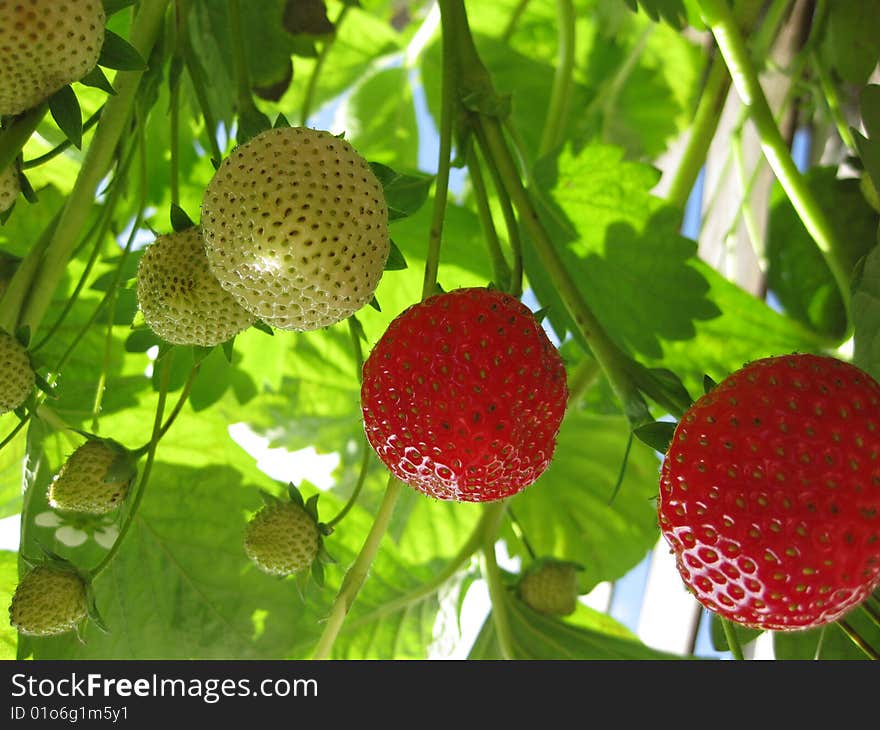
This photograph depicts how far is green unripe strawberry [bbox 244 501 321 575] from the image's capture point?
1.69ft

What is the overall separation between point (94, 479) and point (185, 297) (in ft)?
0.40

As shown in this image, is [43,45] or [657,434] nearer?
[43,45]

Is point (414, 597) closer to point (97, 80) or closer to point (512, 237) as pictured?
point (512, 237)

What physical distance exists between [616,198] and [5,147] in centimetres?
42

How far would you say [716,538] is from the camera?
0.40 meters

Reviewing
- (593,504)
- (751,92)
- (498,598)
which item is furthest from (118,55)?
(593,504)

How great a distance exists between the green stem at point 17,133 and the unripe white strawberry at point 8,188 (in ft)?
0.11

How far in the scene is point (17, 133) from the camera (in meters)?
0.38

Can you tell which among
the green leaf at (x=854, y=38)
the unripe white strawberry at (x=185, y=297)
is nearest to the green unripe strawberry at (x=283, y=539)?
the unripe white strawberry at (x=185, y=297)

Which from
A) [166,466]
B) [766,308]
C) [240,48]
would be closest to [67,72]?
[240,48]

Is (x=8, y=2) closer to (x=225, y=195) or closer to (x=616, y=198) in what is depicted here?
(x=225, y=195)
